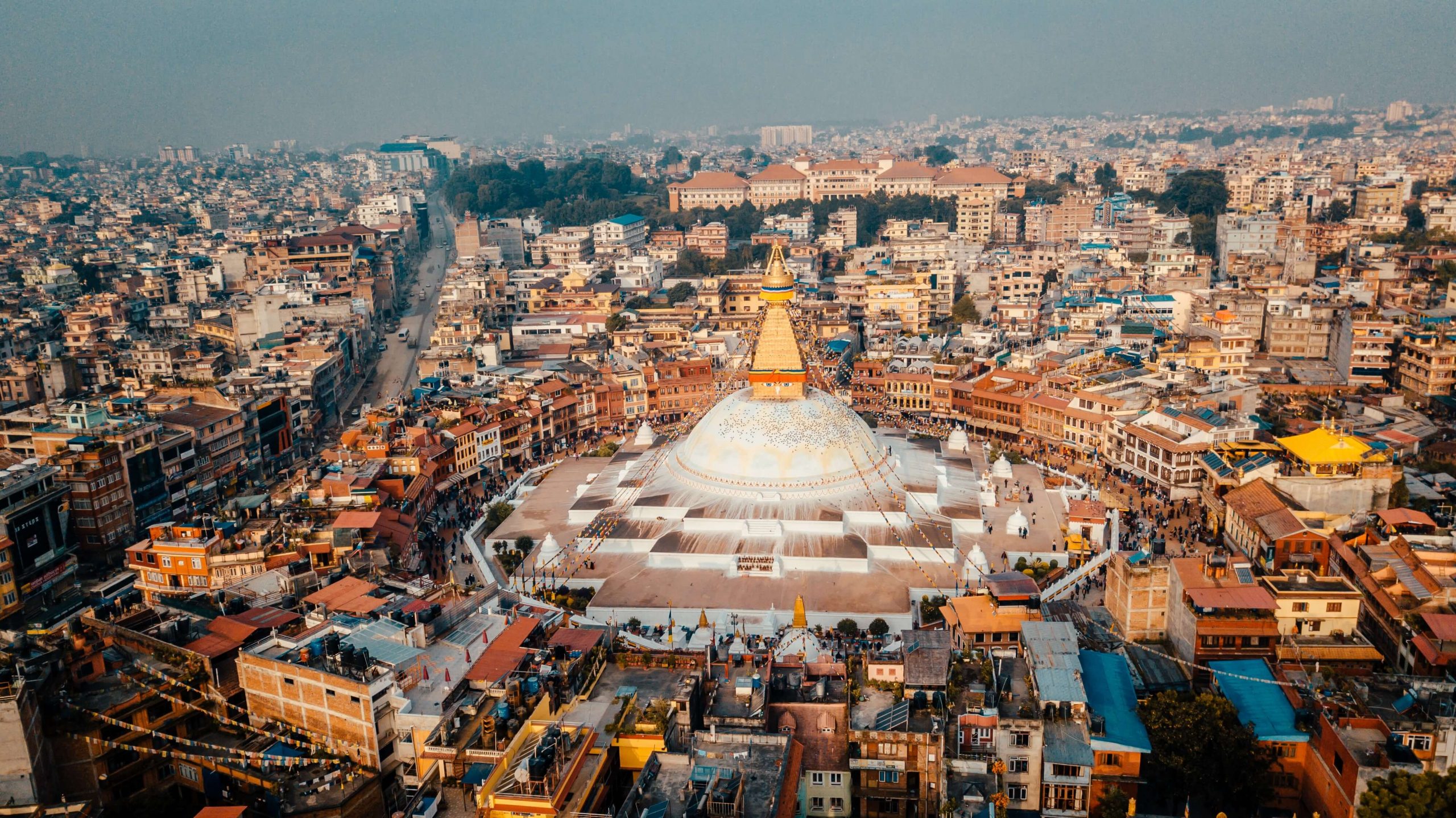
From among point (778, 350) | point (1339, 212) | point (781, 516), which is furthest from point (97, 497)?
point (1339, 212)

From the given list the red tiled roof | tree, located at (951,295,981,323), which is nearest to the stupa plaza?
the red tiled roof

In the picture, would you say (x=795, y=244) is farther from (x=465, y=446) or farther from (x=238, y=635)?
(x=238, y=635)

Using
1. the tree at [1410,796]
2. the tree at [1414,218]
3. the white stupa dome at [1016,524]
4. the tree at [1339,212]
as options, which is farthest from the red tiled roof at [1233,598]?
the tree at [1339,212]

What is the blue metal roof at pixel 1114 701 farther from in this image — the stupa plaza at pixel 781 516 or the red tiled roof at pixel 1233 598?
the stupa plaza at pixel 781 516

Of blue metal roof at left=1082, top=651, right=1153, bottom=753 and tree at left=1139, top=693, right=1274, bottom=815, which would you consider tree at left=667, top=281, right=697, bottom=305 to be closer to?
blue metal roof at left=1082, top=651, right=1153, bottom=753

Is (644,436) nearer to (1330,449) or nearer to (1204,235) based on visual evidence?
(1330,449)
